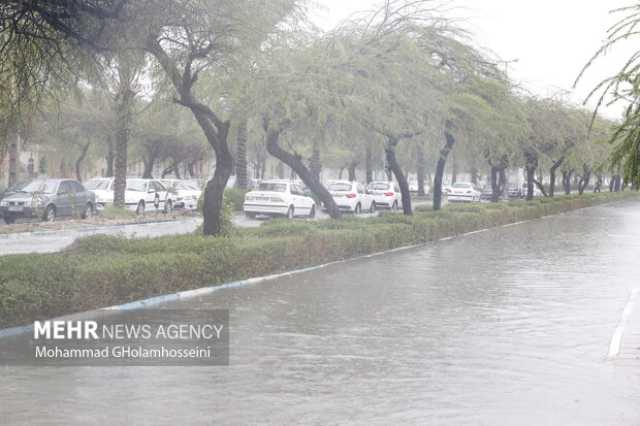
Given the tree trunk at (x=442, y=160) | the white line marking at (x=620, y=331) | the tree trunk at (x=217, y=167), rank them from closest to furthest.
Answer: the white line marking at (x=620, y=331), the tree trunk at (x=217, y=167), the tree trunk at (x=442, y=160)

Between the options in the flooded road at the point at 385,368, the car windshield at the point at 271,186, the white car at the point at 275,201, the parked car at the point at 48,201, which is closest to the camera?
the flooded road at the point at 385,368

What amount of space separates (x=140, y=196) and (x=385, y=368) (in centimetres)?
3007

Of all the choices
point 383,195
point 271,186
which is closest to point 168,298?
point 271,186

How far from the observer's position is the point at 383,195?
4884 centimetres

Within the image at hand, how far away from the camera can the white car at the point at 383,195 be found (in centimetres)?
4872

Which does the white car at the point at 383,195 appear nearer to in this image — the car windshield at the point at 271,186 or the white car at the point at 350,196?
the white car at the point at 350,196

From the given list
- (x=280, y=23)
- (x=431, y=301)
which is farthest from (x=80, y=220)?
(x=431, y=301)

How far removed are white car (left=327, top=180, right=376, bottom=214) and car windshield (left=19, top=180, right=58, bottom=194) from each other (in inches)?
595

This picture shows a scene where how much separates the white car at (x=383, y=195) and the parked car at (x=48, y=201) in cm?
1808

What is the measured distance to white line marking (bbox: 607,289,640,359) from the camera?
1029 cm

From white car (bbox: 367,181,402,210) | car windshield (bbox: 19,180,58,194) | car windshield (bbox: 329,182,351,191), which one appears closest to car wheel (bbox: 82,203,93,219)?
car windshield (bbox: 19,180,58,194)

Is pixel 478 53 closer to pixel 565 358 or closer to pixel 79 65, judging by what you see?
pixel 79 65

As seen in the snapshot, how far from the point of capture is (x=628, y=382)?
877 centimetres

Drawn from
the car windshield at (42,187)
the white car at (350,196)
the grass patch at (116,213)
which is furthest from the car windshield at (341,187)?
the car windshield at (42,187)
